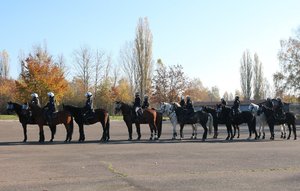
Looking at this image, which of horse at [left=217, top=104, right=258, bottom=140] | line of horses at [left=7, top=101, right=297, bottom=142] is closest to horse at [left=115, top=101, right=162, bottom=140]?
line of horses at [left=7, top=101, right=297, bottom=142]

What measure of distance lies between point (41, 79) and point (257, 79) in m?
58.5

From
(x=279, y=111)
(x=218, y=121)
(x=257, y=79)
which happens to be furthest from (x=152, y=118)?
(x=257, y=79)

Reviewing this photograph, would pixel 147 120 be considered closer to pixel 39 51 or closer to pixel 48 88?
pixel 48 88

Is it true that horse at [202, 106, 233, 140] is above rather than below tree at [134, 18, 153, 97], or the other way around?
below

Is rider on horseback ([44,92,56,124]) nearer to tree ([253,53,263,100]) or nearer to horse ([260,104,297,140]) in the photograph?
horse ([260,104,297,140])

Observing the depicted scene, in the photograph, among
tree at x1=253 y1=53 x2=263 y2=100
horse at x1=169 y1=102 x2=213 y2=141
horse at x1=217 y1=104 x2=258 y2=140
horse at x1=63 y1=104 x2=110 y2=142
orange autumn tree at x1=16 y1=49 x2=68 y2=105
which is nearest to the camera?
horse at x1=63 y1=104 x2=110 y2=142

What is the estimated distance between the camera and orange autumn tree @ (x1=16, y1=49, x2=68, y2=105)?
2571 inches

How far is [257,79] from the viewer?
10688cm

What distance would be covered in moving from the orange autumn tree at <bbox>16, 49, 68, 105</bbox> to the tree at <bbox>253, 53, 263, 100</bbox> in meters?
52.9

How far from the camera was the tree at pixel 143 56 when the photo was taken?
273 ft

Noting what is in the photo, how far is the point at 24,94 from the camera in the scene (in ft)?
214

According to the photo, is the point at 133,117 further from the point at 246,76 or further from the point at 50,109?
the point at 246,76

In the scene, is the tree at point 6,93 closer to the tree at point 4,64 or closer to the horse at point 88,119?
the tree at point 4,64

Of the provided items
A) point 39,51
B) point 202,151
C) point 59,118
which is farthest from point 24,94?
point 202,151
